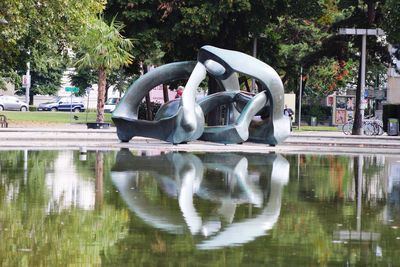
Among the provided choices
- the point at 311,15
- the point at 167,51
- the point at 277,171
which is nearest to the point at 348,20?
the point at 311,15

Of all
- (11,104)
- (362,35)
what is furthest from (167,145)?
(11,104)

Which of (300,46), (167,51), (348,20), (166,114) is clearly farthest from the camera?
(300,46)

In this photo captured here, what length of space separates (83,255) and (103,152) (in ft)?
57.0

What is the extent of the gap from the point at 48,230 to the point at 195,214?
8.12 ft

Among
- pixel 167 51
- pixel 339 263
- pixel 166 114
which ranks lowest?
pixel 339 263

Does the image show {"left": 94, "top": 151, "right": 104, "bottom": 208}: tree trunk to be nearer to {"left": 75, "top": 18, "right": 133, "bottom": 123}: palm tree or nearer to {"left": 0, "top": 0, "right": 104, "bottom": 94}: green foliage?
{"left": 0, "top": 0, "right": 104, "bottom": 94}: green foliage

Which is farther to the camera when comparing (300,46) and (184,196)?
(300,46)

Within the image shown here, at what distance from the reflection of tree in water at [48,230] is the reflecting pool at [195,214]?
1 cm

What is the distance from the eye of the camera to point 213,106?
32094mm

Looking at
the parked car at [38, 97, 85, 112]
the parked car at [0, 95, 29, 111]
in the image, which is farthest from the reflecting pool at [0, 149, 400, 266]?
the parked car at [38, 97, 85, 112]

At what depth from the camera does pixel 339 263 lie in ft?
31.4

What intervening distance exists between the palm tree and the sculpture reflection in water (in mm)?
18976

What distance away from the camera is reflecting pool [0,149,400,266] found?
9828 millimetres

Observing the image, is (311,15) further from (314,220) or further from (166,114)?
(314,220)
